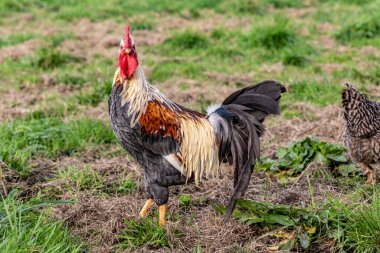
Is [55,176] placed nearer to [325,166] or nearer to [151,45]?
[325,166]

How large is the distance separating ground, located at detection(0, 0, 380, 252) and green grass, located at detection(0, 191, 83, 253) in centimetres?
2

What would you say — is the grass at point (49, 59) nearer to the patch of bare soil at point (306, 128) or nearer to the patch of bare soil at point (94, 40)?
the patch of bare soil at point (94, 40)

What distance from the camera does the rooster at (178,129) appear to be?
3494 millimetres

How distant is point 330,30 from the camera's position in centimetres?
1091

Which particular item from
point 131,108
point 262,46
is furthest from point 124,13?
point 131,108

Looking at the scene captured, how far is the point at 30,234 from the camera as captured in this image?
3.24 meters

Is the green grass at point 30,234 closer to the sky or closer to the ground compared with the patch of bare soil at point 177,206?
closer to the sky

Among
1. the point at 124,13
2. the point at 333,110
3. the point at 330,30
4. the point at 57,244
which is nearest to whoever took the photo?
the point at 57,244

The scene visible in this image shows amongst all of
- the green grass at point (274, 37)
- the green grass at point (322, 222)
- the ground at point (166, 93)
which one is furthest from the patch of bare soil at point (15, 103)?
the green grass at point (274, 37)

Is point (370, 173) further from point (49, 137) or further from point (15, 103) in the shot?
point (15, 103)

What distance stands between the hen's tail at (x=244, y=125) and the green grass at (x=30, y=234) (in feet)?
3.69

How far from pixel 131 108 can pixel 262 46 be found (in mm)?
6623

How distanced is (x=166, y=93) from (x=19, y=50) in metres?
3.62

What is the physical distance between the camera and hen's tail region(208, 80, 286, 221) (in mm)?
3490
